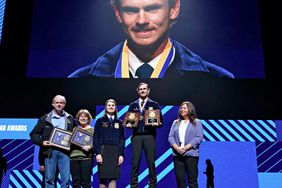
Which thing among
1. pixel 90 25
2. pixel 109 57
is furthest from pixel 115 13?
pixel 109 57

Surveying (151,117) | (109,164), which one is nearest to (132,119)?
(151,117)

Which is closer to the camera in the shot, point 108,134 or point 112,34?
point 108,134

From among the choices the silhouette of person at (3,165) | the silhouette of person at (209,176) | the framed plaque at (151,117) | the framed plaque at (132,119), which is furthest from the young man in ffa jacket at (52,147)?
the silhouette of person at (209,176)

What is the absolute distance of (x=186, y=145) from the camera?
3861mm

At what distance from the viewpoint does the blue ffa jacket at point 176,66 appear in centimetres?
622

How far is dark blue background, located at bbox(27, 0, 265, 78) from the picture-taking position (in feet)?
20.7

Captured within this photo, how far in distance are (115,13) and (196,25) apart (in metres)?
1.77

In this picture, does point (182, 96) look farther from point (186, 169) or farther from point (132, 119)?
point (186, 169)

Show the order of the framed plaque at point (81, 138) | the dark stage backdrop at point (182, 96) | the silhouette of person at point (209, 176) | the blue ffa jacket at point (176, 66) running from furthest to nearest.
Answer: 1. the blue ffa jacket at point (176, 66)
2. the dark stage backdrop at point (182, 96)
3. the silhouette of person at point (209, 176)
4. the framed plaque at point (81, 138)

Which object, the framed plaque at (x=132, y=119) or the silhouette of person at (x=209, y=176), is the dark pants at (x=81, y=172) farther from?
the silhouette of person at (x=209, y=176)

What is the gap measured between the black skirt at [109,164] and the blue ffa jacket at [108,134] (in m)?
0.06

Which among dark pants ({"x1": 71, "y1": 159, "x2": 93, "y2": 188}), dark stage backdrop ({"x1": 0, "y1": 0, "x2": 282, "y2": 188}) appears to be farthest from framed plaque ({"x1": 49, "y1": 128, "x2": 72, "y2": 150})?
dark stage backdrop ({"x1": 0, "y1": 0, "x2": 282, "y2": 188})

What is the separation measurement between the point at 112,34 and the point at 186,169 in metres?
3.70

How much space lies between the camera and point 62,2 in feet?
22.2
